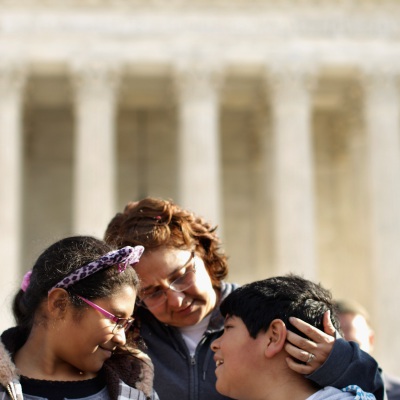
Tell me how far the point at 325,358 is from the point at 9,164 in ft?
87.3

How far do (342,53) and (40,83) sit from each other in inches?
476

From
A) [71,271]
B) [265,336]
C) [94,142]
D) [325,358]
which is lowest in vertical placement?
[325,358]

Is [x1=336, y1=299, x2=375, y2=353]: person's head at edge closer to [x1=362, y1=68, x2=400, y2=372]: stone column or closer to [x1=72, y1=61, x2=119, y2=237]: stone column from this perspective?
[x1=72, y1=61, x2=119, y2=237]: stone column

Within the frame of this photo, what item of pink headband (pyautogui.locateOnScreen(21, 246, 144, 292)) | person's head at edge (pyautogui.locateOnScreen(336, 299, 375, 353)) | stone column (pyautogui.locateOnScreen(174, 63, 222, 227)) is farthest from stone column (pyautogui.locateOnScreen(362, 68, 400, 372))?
pink headband (pyautogui.locateOnScreen(21, 246, 144, 292))

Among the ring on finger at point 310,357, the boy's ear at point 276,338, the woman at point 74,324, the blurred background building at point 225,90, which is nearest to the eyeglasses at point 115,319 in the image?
the woman at point 74,324

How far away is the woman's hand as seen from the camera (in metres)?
4.45

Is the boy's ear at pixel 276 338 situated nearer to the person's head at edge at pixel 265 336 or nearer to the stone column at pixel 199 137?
the person's head at edge at pixel 265 336

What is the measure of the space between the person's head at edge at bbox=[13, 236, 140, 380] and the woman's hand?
97cm

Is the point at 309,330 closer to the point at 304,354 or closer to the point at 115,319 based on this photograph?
the point at 304,354

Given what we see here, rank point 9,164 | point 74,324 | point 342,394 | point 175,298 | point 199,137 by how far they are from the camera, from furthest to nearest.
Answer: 1. point 199,137
2. point 9,164
3. point 175,298
4. point 74,324
5. point 342,394

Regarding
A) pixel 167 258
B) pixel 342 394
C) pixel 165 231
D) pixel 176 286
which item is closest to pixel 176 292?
pixel 176 286

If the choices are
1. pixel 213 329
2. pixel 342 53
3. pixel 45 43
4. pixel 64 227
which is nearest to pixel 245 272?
pixel 64 227

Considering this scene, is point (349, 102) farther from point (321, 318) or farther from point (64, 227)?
point (321, 318)

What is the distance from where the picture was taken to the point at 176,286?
5.96 meters
